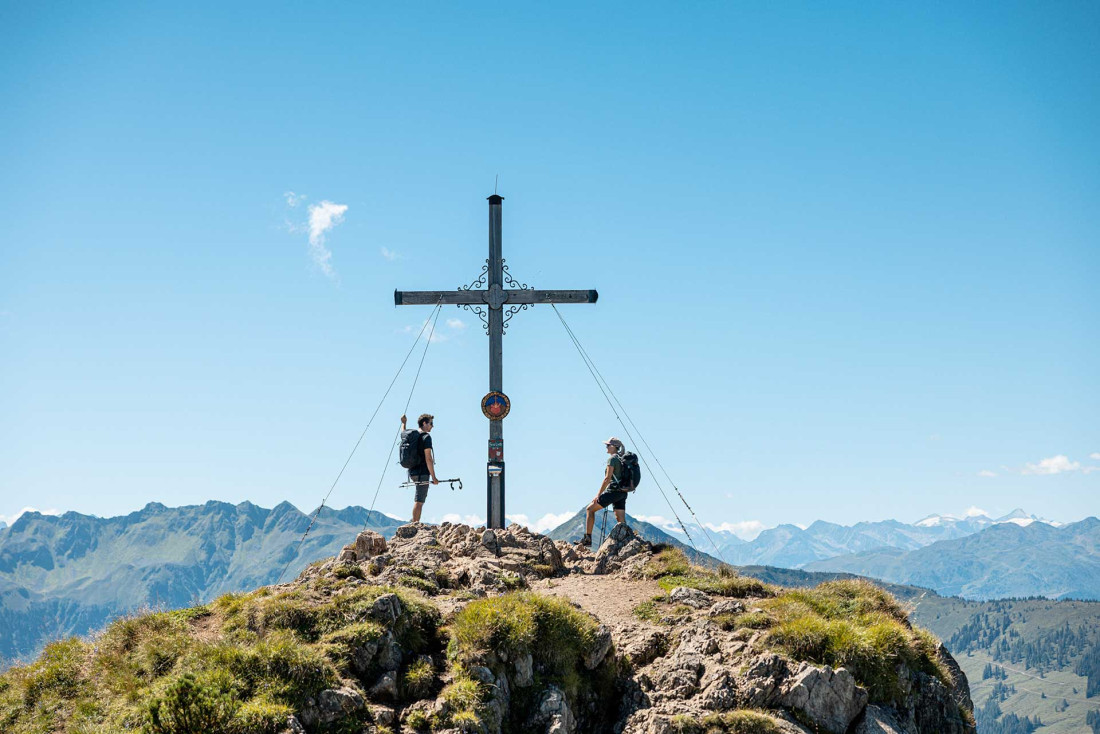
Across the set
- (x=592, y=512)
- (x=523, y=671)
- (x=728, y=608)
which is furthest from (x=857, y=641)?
(x=592, y=512)

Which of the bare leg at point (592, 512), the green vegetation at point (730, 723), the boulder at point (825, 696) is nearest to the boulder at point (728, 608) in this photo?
the boulder at point (825, 696)

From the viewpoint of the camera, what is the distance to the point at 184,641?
14.4 m

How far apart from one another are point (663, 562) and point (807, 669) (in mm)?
7275

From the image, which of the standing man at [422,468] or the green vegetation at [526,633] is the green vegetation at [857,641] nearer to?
the green vegetation at [526,633]

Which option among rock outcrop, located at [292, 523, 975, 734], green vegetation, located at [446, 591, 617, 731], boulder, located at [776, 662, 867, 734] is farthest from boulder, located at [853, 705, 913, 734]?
green vegetation, located at [446, 591, 617, 731]

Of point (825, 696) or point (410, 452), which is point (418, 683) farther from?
point (410, 452)

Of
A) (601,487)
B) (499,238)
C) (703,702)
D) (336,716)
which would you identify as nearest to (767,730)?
(703,702)

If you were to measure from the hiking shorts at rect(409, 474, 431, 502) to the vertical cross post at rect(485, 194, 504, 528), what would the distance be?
85.7 inches

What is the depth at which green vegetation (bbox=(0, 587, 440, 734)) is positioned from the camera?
41.0 feet

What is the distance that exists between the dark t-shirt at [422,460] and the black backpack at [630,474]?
5653 millimetres

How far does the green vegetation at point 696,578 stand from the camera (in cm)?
1933

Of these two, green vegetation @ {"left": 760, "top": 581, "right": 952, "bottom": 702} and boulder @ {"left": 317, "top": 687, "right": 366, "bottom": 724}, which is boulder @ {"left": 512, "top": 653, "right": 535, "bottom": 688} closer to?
boulder @ {"left": 317, "top": 687, "right": 366, "bottom": 724}

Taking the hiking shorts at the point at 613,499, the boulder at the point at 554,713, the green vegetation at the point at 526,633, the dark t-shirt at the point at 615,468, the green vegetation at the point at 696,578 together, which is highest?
the dark t-shirt at the point at 615,468

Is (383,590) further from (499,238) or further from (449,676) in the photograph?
(499,238)
